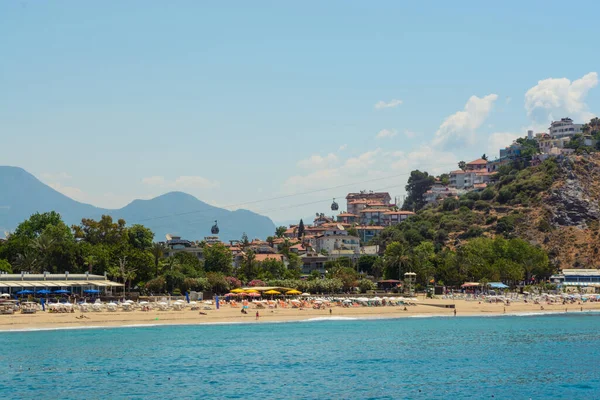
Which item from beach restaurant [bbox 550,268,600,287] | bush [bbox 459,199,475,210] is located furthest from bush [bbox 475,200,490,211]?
beach restaurant [bbox 550,268,600,287]

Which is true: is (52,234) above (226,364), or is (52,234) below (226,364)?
A: above

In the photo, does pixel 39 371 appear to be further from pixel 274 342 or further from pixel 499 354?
pixel 499 354

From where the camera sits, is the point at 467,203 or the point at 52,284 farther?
the point at 467,203

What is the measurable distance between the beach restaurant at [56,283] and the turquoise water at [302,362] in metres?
18.7

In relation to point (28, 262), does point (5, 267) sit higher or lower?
lower

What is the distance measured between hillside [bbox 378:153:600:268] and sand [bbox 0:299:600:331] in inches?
2084

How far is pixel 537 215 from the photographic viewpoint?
147500mm

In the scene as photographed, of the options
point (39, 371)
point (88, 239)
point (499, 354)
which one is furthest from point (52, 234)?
point (499, 354)

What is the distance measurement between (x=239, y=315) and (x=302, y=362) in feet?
80.7

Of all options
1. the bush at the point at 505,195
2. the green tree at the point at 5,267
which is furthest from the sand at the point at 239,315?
the bush at the point at 505,195

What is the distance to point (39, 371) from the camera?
4059cm

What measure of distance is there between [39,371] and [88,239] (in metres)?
63.8

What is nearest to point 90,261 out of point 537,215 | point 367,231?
point 537,215

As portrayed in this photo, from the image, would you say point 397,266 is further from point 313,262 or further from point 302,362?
point 302,362
